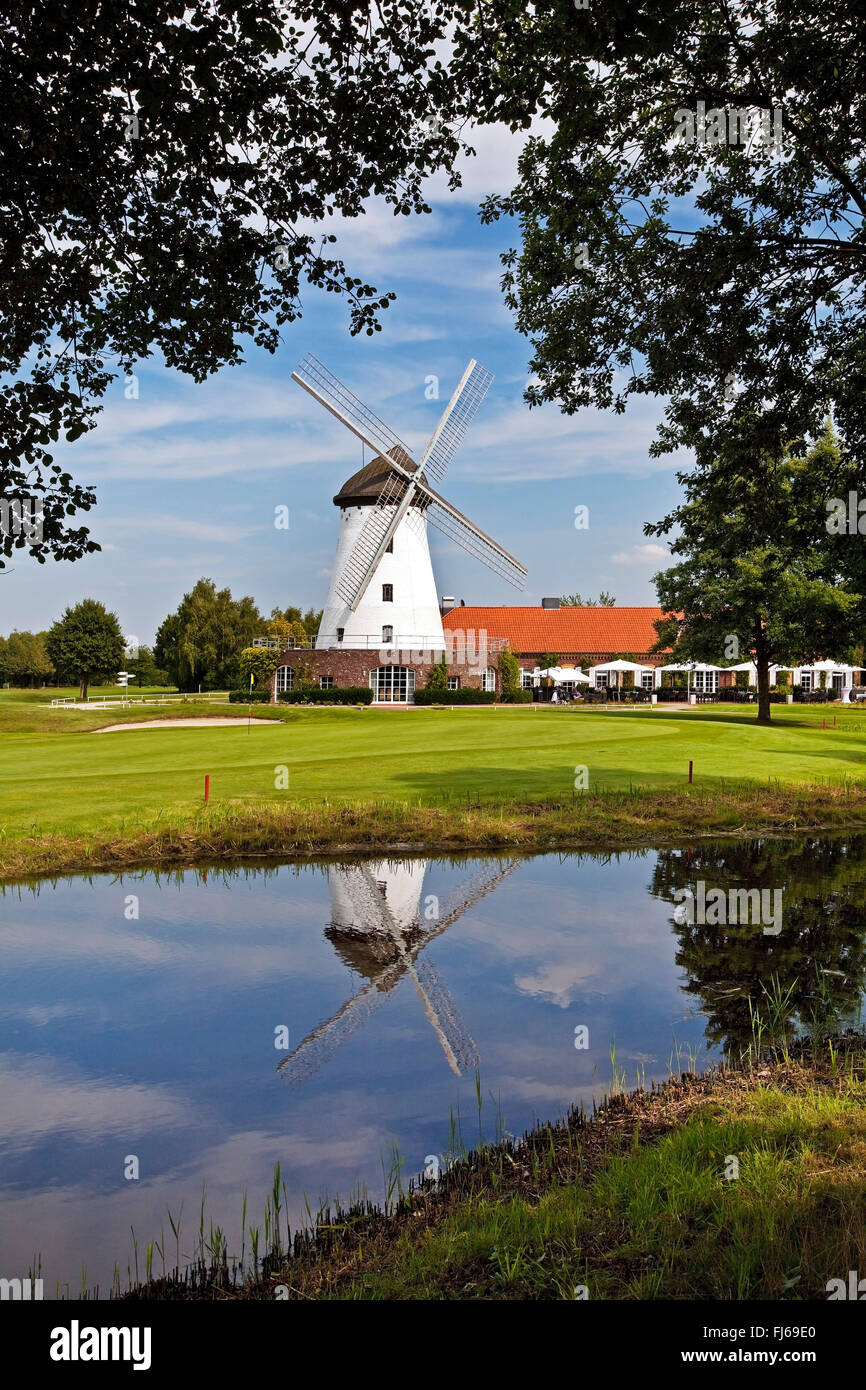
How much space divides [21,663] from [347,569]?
6660 centimetres

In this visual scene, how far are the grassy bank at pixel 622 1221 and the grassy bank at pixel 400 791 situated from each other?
11.0 meters

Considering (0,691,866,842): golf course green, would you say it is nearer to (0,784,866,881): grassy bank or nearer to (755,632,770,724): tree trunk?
(0,784,866,881): grassy bank

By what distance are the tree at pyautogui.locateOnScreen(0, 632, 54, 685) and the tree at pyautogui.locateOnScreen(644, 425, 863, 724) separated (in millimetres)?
83066

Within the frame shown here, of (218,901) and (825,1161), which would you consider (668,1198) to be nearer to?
(825,1161)

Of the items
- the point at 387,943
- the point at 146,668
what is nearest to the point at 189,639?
the point at 146,668

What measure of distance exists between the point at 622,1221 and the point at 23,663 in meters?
116

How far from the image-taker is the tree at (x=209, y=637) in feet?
266

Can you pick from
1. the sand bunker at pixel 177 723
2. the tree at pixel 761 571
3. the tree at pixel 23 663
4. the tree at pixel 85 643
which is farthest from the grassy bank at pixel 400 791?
the tree at pixel 23 663

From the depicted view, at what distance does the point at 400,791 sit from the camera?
20.7 metres

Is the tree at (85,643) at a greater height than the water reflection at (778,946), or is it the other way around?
the tree at (85,643)

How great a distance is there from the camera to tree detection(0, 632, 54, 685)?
110 metres
